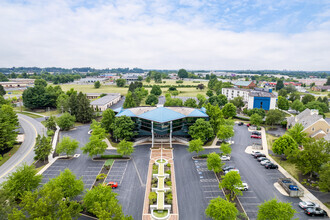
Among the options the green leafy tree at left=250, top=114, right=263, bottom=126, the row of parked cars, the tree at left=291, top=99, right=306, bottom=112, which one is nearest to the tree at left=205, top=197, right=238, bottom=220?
the row of parked cars

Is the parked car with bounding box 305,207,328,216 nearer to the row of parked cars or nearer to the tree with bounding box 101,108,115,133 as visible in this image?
the row of parked cars

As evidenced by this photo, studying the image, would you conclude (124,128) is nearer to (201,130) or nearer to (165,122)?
(165,122)

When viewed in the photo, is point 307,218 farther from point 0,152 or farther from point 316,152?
point 0,152

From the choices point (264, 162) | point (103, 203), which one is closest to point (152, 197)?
point (103, 203)

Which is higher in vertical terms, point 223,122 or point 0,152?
point 223,122

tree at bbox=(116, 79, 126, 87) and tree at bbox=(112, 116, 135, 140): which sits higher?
tree at bbox=(116, 79, 126, 87)

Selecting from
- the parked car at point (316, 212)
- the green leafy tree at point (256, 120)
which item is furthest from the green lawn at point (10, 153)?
the green leafy tree at point (256, 120)

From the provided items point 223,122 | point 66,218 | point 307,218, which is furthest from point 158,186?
point 223,122

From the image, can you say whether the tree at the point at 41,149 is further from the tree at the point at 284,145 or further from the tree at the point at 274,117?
the tree at the point at 274,117
